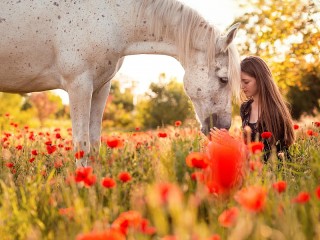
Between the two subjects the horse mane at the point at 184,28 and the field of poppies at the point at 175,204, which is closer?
the field of poppies at the point at 175,204

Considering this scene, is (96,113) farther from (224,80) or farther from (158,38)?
(224,80)

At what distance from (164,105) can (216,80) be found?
20.3 meters

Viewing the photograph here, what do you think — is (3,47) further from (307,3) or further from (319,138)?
(307,3)

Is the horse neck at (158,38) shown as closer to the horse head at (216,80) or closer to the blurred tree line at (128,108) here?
the horse head at (216,80)

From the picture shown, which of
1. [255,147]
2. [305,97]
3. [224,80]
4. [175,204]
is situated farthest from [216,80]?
[305,97]

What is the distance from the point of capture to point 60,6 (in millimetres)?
4480

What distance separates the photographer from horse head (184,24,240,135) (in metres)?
4.40

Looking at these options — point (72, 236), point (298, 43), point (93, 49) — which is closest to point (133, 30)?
point (93, 49)

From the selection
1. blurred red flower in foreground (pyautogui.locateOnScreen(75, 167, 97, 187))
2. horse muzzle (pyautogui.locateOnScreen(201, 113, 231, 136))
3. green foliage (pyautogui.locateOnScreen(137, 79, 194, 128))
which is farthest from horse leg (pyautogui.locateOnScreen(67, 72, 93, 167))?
green foliage (pyautogui.locateOnScreen(137, 79, 194, 128))

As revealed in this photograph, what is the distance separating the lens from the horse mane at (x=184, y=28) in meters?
4.41

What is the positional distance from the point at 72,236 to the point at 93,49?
9.18ft

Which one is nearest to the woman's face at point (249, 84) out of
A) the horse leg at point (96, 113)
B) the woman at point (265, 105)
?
the woman at point (265, 105)

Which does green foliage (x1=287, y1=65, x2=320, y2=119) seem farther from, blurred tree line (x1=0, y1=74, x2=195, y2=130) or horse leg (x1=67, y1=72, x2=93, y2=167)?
horse leg (x1=67, y1=72, x2=93, y2=167)

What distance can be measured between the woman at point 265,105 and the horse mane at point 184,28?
36cm
